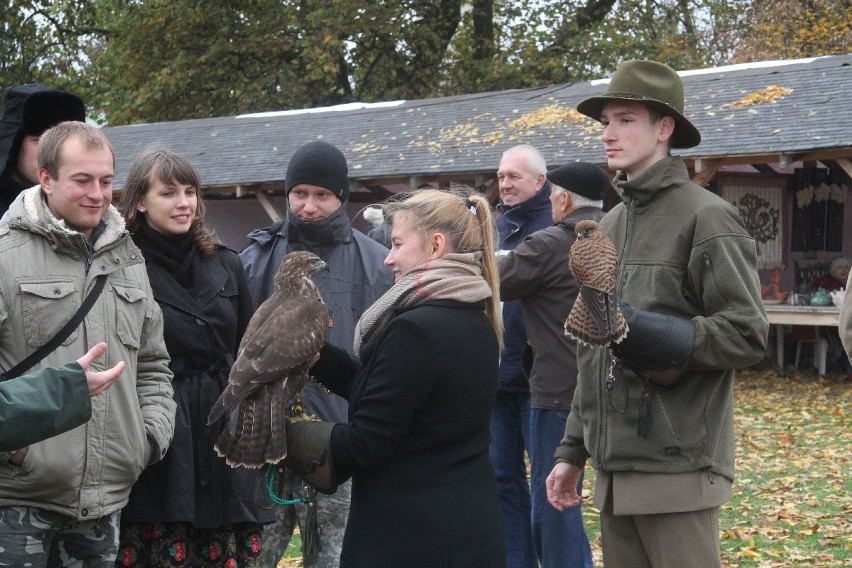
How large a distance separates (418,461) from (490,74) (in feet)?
89.1

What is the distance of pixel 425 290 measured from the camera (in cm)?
324

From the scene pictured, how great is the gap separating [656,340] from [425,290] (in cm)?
74

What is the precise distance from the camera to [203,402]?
4199 mm

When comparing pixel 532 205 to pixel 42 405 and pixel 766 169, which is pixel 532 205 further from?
pixel 766 169

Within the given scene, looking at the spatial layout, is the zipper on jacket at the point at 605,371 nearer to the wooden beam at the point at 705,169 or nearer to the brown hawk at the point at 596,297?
the brown hawk at the point at 596,297

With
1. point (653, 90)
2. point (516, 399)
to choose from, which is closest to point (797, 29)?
point (516, 399)

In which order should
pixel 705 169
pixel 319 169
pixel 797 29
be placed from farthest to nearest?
pixel 797 29
pixel 705 169
pixel 319 169

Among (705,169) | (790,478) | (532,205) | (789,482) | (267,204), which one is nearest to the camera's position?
(532,205)

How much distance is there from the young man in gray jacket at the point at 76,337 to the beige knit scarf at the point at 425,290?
2.99ft

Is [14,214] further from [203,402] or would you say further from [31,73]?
[31,73]

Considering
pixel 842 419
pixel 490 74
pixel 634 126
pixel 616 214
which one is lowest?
pixel 842 419

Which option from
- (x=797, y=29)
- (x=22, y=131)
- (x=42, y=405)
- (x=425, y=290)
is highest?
(x=797, y=29)

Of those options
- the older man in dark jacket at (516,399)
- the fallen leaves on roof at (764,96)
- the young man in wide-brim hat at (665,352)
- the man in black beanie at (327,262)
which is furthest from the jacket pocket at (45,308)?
the fallen leaves on roof at (764,96)

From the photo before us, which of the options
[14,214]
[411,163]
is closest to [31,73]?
[411,163]
